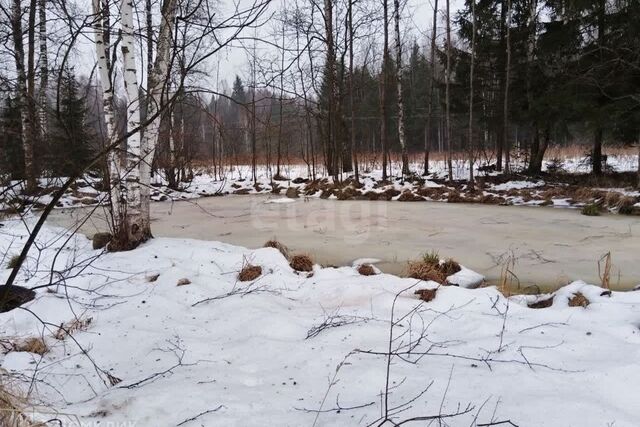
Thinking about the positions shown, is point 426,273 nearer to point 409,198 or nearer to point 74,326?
point 74,326

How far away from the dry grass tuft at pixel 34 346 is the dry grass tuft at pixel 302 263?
242 centimetres

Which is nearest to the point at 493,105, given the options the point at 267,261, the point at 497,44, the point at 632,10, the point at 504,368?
the point at 497,44

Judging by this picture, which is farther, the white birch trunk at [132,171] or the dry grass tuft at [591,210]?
the dry grass tuft at [591,210]

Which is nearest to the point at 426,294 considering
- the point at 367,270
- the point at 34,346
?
the point at 367,270

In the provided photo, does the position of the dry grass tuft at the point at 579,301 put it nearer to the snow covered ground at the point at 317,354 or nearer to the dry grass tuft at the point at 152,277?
the snow covered ground at the point at 317,354

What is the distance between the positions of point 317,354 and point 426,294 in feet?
4.48

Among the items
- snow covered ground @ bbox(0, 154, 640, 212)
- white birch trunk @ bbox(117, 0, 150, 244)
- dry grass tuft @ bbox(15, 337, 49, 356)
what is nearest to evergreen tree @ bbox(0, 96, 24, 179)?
dry grass tuft @ bbox(15, 337, 49, 356)

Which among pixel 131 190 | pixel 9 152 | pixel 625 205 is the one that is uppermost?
pixel 9 152

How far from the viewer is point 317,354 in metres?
2.52

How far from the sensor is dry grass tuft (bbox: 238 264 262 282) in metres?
4.18

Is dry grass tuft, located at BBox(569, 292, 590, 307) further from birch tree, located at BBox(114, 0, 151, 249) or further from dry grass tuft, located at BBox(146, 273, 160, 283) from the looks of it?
birch tree, located at BBox(114, 0, 151, 249)

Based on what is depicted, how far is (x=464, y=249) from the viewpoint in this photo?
567cm

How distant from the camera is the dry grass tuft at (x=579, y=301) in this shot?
3.20 metres

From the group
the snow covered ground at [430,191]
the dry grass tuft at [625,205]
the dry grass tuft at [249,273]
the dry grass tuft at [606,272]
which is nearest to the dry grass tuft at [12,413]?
the dry grass tuft at [249,273]
